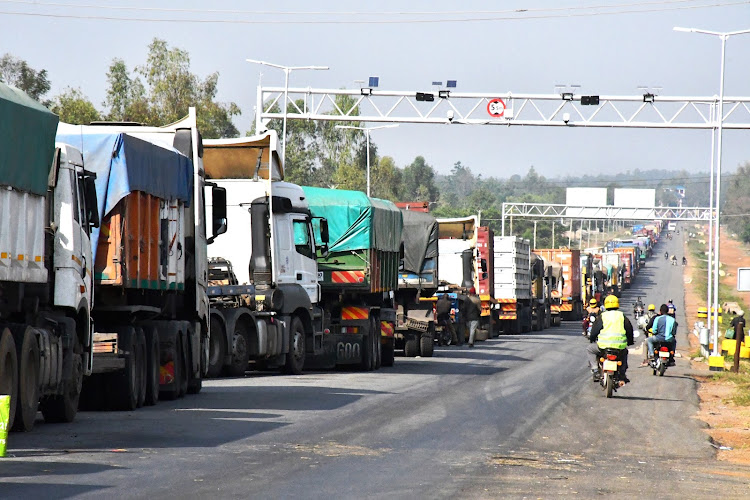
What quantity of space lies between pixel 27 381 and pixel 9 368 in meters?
0.55

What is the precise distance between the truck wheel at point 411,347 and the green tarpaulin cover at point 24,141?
20.6 meters

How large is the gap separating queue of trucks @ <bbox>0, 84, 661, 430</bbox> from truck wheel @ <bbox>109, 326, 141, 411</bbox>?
0.02 meters

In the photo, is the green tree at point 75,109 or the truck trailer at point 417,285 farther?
the green tree at point 75,109

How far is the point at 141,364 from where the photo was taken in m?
16.1

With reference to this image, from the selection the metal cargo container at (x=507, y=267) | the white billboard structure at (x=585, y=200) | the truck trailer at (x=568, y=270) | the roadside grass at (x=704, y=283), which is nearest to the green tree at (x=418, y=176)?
the roadside grass at (x=704, y=283)

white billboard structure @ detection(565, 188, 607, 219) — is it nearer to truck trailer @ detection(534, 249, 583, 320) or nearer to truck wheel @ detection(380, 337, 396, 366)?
truck trailer @ detection(534, 249, 583, 320)

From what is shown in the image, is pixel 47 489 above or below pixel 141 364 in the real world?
below

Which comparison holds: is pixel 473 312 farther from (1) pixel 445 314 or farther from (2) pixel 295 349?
(2) pixel 295 349

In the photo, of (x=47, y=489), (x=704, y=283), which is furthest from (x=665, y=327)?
(x=704, y=283)

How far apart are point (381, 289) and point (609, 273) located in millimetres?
75260

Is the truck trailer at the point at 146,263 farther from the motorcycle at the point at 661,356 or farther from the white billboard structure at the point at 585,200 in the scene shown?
the white billboard structure at the point at 585,200

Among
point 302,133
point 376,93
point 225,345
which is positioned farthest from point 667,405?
point 302,133

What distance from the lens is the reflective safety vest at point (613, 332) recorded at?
20.5 m

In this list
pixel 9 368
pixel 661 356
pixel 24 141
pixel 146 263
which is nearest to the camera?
pixel 9 368
